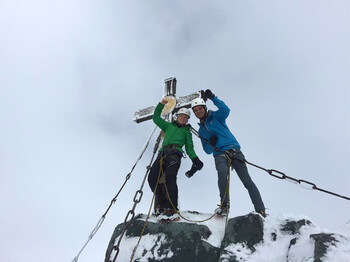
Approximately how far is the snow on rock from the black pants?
529 millimetres

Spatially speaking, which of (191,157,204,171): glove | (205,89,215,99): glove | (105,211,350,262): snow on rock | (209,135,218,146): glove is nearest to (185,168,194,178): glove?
(191,157,204,171): glove

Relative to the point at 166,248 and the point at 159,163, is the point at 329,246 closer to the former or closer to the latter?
the point at 166,248

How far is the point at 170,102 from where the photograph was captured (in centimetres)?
759

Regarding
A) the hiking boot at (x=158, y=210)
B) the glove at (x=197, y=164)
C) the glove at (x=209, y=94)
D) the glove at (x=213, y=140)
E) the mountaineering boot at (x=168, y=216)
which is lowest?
the mountaineering boot at (x=168, y=216)

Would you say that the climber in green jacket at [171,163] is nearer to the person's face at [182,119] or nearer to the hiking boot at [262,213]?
the person's face at [182,119]

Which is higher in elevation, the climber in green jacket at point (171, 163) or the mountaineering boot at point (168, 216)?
the climber in green jacket at point (171, 163)

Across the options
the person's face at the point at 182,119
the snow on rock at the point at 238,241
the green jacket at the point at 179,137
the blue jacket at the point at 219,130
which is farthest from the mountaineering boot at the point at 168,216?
the person's face at the point at 182,119

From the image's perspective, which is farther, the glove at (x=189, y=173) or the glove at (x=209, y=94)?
the glove at (x=209, y=94)

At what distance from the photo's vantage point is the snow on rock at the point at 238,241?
344cm

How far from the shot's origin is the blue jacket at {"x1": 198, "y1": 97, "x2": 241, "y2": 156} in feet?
19.1

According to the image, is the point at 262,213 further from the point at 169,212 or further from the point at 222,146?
the point at 169,212

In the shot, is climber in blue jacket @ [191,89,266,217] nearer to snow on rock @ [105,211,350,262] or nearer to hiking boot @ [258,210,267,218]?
hiking boot @ [258,210,267,218]

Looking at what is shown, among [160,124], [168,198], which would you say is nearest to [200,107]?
[160,124]

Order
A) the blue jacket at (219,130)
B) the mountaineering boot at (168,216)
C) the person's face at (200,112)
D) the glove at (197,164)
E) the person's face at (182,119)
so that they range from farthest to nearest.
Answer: the person's face at (182,119) → the person's face at (200,112) → the glove at (197,164) → the blue jacket at (219,130) → the mountaineering boot at (168,216)
